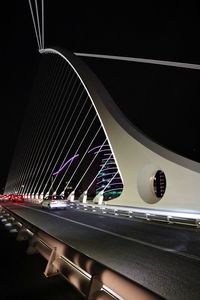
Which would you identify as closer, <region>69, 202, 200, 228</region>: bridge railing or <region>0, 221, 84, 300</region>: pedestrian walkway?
<region>0, 221, 84, 300</region>: pedestrian walkway

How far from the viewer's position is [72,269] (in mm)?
4852

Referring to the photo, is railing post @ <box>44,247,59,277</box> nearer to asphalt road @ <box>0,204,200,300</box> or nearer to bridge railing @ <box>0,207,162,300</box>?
bridge railing @ <box>0,207,162,300</box>

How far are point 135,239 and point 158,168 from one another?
29.7 feet

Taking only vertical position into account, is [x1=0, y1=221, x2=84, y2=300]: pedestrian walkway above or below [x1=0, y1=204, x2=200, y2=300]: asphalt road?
below

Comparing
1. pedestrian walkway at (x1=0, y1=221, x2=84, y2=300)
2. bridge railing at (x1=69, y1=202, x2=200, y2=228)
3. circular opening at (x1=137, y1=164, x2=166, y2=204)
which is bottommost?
pedestrian walkway at (x1=0, y1=221, x2=84, y2=300)

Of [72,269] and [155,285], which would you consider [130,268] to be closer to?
[155,285]

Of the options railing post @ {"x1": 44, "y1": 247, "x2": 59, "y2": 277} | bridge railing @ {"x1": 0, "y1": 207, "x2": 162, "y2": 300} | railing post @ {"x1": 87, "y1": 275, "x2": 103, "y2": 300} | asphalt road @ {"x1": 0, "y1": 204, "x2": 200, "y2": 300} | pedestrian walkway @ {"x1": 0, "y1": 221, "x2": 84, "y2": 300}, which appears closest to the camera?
bridge railing @ {"x1": 0, "y1": 207, "x2": 162, "y2": 300}

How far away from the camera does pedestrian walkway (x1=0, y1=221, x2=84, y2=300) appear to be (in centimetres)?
453

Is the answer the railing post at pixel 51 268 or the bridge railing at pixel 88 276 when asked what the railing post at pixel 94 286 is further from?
the railing post at pixel 51 268

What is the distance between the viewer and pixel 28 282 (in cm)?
524

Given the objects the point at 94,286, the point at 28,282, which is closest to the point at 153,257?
Result: the point at 28,282

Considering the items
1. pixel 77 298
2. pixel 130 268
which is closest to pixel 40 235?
pixel 130 268

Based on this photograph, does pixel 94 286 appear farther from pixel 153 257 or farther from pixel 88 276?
pixel 153 257

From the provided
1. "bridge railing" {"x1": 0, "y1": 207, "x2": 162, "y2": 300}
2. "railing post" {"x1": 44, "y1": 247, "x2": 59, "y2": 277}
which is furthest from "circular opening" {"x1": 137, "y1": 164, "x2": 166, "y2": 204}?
"railing post" {"x1": 44, "y1": 247, "x2": 59, "y2": 277}
